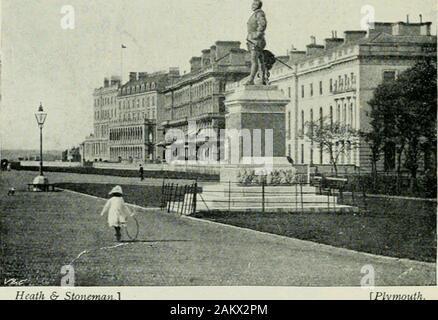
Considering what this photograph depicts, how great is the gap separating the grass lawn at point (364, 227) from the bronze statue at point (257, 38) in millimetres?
4489

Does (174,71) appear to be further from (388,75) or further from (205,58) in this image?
(388,75)

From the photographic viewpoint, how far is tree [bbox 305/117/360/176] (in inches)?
2199

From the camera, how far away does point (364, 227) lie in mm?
17984

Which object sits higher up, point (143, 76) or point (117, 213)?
point (143, 76)

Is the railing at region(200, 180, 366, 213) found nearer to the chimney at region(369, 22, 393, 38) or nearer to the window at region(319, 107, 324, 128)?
the window at region(319, 107, 324, 128)

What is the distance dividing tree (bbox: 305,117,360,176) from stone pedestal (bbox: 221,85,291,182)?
3263cm

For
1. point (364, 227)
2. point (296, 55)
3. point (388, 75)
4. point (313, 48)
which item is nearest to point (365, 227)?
point (364, 227)

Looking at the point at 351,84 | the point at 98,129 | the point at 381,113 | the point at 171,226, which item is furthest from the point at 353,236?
the point at 98,129

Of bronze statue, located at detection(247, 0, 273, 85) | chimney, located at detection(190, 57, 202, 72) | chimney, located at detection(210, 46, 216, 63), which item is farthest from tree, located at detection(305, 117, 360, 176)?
chimney, located at detection(190, 57, 202, 72)

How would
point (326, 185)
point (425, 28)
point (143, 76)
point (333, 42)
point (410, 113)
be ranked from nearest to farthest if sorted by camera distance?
point (326, 185)
point (410, 113)
point (425, 28)
point (333, 42)
point (143, 76)

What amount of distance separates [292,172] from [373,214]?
8.68 feet

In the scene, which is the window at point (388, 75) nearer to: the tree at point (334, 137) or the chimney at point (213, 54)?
the tree at point (334, 137)

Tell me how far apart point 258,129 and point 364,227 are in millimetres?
5290

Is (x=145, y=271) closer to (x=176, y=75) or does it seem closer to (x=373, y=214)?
(x=373, y=214)
